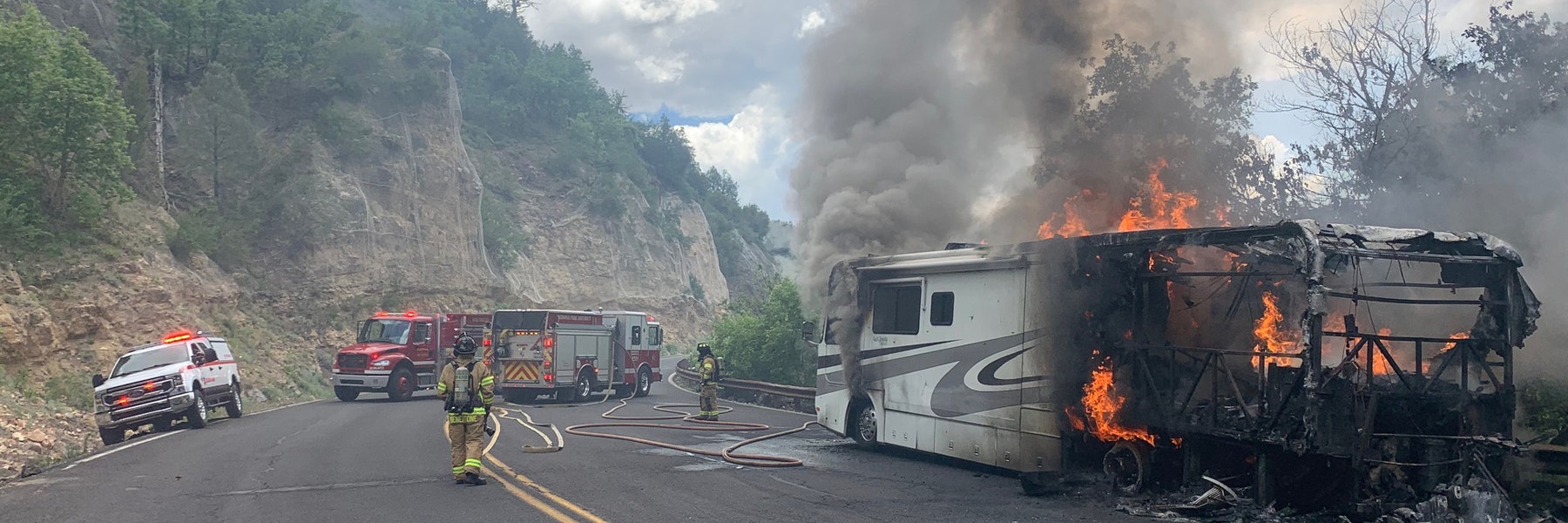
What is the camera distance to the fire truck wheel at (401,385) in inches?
951

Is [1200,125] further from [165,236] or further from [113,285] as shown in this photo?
A: [165,236]

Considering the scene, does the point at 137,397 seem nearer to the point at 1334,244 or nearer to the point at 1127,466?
the point at 1127,466

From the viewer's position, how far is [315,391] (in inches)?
1121

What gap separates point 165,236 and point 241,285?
12.3ft

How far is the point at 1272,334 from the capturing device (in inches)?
368

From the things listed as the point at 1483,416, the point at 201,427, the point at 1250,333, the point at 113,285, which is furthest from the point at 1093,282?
the point at 113,285

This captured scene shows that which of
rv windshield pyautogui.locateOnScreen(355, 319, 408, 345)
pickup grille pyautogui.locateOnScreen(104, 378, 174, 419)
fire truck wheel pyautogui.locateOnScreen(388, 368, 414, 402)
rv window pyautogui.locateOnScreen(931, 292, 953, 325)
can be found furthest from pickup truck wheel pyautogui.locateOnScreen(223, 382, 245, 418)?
rv window pyautogui.locateOnScreen(931, 292, 953, 325)

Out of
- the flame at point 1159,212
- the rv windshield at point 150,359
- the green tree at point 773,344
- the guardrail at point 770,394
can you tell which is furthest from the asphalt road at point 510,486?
the green tree at point 773,344

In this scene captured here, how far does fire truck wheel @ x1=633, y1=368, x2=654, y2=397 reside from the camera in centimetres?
2653

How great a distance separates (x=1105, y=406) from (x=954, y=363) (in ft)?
6.88

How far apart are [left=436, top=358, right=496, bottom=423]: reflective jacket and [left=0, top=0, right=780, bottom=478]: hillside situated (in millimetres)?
6993

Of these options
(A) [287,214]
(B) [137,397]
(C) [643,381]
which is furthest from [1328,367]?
(A) [287,214]

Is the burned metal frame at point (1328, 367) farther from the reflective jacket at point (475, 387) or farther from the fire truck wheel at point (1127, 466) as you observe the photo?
the reflective jacket at point (475, 387)

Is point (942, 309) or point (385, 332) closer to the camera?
point (942, 309)
